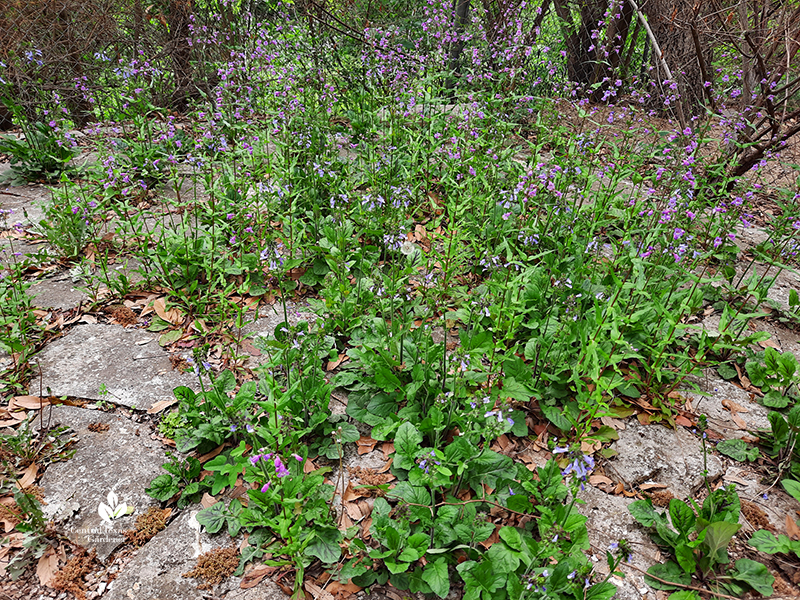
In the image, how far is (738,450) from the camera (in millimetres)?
2689

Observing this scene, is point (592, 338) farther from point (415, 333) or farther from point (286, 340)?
point (286, 340)

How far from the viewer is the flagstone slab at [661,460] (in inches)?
101

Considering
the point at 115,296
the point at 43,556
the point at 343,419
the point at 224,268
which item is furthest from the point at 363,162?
the point at 43,556

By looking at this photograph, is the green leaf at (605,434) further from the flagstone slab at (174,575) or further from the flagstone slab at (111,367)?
the flagstone slab at (111,367)

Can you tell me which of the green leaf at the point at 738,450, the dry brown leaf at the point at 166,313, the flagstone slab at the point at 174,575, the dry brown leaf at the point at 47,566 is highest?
the green leaf at the point at 738,450

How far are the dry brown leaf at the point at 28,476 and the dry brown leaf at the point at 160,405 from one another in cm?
58

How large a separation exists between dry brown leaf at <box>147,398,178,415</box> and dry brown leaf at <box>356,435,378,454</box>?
118 cm

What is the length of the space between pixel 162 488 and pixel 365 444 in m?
1.07

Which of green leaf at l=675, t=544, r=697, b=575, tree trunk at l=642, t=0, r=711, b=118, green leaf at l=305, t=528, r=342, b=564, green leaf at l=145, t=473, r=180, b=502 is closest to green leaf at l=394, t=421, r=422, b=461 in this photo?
green leaf at l=305, t=528, r=342, b=564

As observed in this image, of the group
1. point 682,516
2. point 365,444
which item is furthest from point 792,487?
point 365,444

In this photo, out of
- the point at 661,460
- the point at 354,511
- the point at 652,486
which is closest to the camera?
the point at 354,511

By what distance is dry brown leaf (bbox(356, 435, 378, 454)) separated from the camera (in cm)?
267

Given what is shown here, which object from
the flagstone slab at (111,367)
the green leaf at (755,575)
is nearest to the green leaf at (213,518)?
the flagstone slab at (111,367)

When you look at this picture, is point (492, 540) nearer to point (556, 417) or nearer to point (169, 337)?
point (556, 417)
